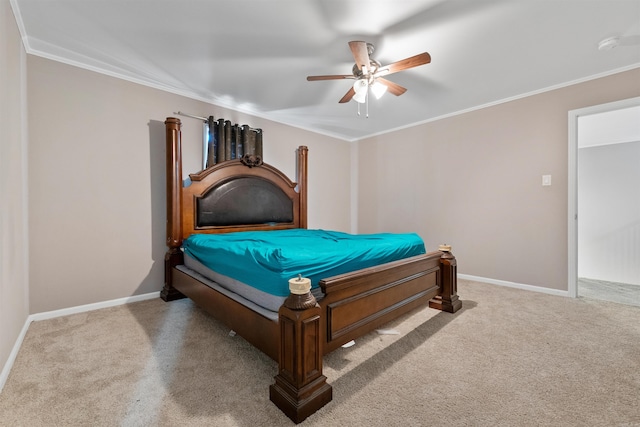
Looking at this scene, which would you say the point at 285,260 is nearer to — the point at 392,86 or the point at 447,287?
the point at 447,287

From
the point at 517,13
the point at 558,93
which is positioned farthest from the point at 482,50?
the point at 558,93

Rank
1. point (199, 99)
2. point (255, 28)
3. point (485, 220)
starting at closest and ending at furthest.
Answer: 1. point (255, 28)
2. point (199, 99)
3. point (485, 220)

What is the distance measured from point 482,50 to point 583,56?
40.7 inches

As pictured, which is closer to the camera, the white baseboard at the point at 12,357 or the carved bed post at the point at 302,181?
the white baseboard at the point at 12,357

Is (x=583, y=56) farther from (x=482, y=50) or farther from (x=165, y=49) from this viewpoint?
(x=165, y=49)

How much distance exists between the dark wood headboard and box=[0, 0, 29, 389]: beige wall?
1.10 metres

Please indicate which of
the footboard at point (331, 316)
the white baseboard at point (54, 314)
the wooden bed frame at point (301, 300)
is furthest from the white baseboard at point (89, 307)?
the footboard at point (331, 316)

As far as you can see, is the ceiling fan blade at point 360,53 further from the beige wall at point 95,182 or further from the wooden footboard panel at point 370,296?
the beige wall at point 95,182

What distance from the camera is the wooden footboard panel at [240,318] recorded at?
1.51m

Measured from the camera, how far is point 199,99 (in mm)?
3426

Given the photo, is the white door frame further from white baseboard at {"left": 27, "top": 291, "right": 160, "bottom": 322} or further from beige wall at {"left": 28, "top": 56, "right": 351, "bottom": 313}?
white baseboard at {"left": 27, "top": 291, "right": 160, "bottom": 322}

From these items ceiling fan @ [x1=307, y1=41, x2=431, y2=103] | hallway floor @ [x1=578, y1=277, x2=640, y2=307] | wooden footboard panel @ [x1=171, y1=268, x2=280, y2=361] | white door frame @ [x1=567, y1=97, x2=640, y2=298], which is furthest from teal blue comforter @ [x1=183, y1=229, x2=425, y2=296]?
hallway floor @ [x1=578, y1=277, x2=640, y2=307]

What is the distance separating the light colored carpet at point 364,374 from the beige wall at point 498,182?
3.48ft

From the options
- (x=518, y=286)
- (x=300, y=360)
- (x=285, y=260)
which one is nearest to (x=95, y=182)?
(x=285, y=260)
